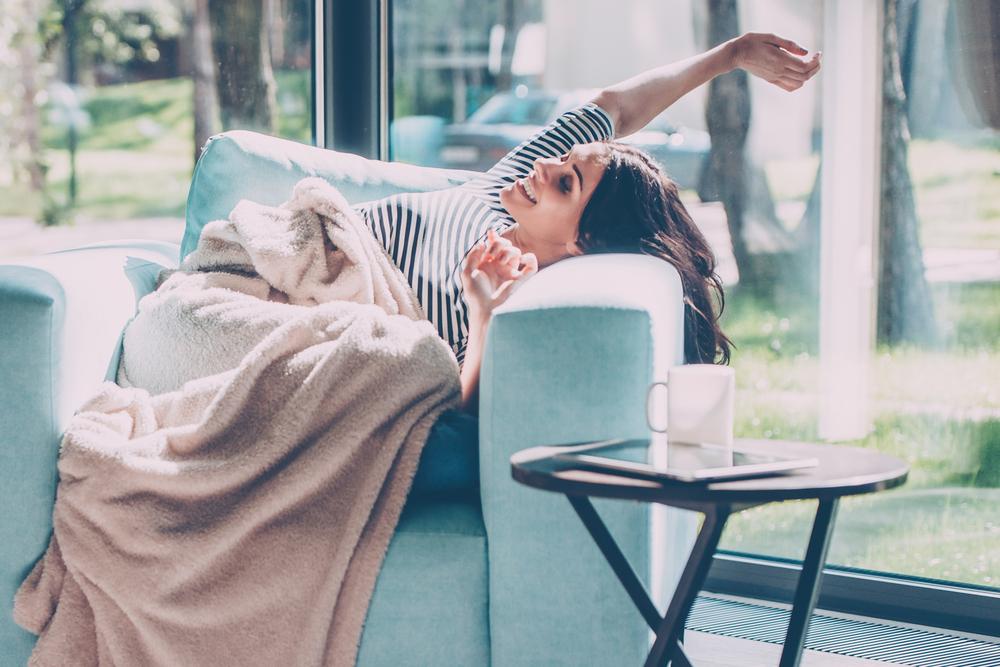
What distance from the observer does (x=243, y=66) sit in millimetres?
2953

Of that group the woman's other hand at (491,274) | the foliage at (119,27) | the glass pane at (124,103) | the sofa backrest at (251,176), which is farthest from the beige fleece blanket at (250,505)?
the foliage at (119,27)

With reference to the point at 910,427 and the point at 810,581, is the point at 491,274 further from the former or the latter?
the point at 910,427

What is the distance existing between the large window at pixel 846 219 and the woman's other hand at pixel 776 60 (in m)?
0.18

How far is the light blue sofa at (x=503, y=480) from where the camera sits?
4.33ft

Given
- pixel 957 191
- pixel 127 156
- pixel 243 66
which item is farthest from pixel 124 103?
pixel 957 191

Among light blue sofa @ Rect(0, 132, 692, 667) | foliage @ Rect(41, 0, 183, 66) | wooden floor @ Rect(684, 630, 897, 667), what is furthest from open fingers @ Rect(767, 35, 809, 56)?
foliage @ Rect(41, 0, 183, 66)

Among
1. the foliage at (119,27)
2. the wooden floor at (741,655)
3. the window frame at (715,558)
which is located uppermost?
the foliage at (119,27)

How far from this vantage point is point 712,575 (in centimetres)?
231

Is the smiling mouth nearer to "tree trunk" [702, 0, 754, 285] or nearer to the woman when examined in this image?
the woman

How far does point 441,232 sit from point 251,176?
1.28 ft

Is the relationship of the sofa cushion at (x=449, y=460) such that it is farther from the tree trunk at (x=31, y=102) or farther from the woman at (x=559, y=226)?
the tree trunk at (x=31, y=102)

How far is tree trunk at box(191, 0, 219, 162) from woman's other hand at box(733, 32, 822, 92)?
5.06 ft

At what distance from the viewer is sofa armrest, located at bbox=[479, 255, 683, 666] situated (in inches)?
51.8

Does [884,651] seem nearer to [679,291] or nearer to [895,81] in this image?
[679,291]
